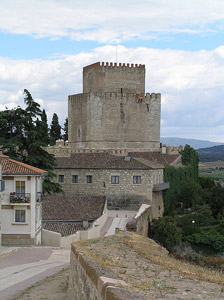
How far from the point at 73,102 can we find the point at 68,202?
2376cm

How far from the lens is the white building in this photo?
2519cm

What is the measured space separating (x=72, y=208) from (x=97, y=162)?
317 inches

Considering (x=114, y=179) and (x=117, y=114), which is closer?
(x=114, y=179)

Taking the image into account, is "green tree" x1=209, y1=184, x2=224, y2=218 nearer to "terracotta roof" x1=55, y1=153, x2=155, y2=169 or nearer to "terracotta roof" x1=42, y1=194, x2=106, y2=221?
"terracotta roof" x1=55, y1=153, x2=155, y2=169

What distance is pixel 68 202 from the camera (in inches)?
1355

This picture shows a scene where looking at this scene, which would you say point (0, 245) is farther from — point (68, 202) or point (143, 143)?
point (143, 143)

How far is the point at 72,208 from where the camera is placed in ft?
109

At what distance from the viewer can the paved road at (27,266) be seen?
51.1 feet

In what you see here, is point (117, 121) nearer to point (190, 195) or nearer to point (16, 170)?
point (190, 195)

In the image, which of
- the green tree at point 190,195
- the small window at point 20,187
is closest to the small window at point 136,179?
the green tree at point 190,195

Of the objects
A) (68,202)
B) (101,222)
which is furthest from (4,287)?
(68,202)

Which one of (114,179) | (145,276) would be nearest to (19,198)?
(114,179)

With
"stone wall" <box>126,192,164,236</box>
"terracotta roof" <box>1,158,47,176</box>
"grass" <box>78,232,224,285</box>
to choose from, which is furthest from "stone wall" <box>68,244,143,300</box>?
"stone wall" <box>126,192,164,236</box>

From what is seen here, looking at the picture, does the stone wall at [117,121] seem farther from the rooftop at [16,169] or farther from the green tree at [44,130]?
the rooftop at [16,169]
